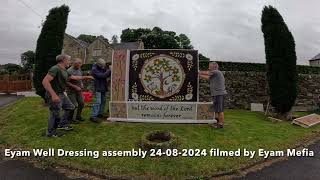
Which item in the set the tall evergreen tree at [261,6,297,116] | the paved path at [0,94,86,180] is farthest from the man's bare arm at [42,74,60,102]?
the tall evergreen tree at [261,6,297,116]

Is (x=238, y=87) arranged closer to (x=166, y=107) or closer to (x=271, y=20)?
(x=271, y=20)

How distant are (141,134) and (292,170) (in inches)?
154

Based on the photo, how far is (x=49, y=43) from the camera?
1395 cm

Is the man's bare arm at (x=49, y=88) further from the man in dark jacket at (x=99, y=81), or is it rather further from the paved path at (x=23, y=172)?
the man in dark jacket at (x=99, y=81)

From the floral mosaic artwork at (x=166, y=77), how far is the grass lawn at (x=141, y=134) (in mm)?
1001

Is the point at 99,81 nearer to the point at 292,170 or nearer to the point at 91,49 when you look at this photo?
the point at 292,170

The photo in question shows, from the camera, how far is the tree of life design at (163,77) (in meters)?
10.1

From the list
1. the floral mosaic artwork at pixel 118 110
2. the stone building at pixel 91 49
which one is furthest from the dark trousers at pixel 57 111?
the stone building at pixel 91 49

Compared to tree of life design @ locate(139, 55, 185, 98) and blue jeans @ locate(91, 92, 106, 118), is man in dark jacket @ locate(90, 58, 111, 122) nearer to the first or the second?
blue jeans @ locate(91, 92, 106, 118)

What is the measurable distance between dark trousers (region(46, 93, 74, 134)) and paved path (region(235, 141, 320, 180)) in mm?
4898

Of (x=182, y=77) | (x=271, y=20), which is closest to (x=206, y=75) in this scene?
(x=182, y=77)

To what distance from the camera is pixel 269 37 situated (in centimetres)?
1395

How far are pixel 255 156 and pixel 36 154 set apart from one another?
17.2 feet

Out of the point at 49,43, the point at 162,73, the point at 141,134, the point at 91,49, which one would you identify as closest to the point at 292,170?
the point at 141,134
